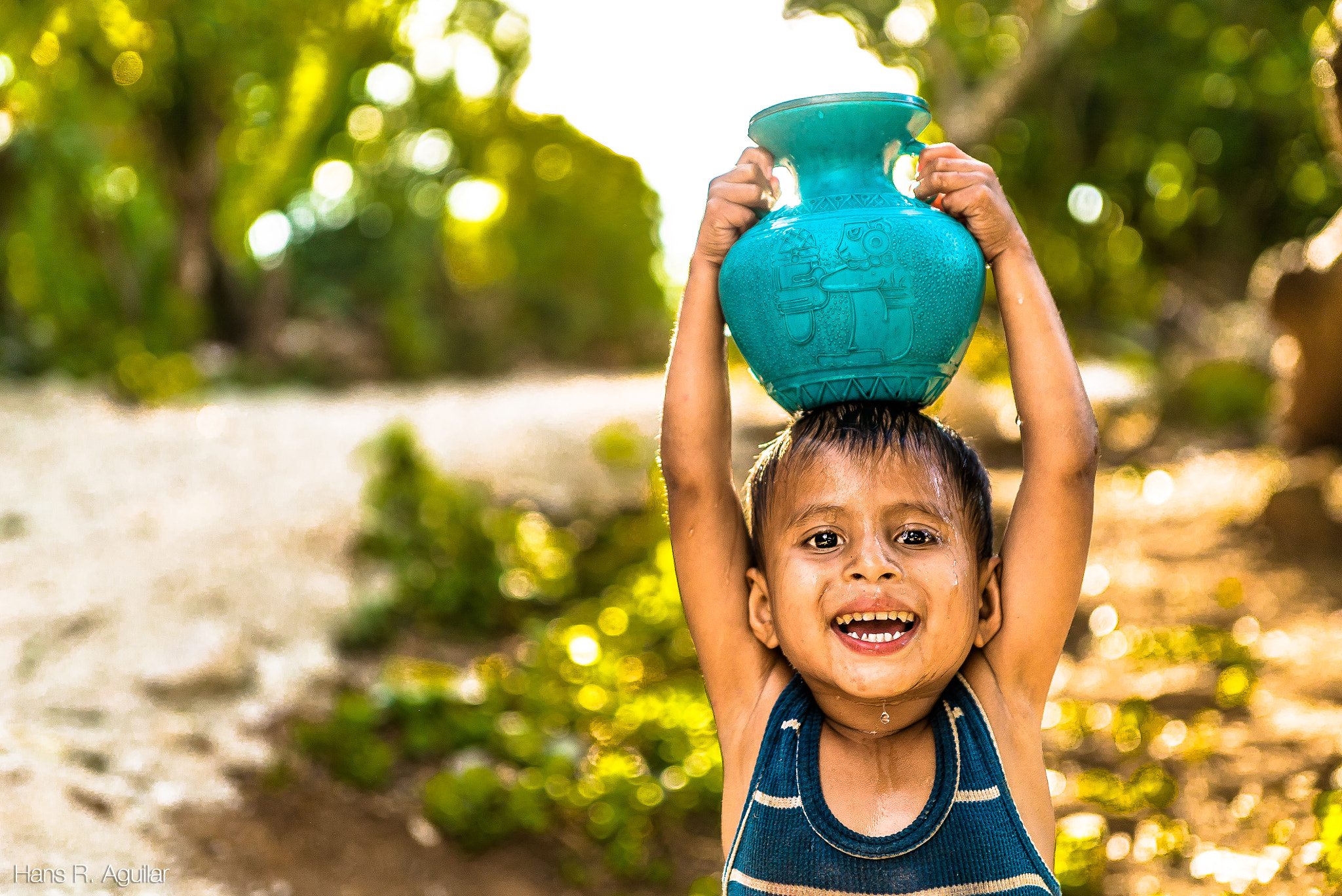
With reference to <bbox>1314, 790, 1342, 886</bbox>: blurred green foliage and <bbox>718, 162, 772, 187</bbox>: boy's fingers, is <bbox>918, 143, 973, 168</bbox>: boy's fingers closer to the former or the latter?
<bbox>718, 162, 772, 187</bbox>: boy's fingers

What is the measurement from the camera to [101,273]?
1193 centimetres

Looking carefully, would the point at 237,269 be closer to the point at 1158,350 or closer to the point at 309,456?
the point at 309,456

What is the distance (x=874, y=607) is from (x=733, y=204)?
0.65m

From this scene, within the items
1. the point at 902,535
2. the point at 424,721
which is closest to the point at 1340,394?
the point at 424,721

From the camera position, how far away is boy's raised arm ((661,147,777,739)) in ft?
5.85

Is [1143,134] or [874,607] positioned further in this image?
[1143,134]

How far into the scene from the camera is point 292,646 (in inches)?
178

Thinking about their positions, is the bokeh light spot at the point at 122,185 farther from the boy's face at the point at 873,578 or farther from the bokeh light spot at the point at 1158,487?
the boy's face at the point at 873,578

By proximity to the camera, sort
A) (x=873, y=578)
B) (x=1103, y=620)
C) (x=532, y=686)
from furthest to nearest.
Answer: (x=1103, y=620), (x=532, y=686), (x=873, y=578)

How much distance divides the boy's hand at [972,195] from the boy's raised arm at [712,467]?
253mm

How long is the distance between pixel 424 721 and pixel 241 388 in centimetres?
778
